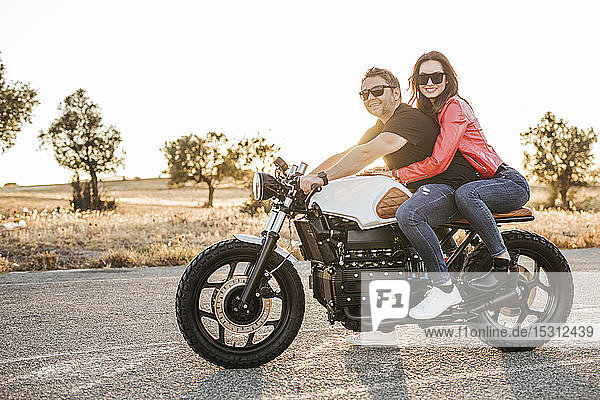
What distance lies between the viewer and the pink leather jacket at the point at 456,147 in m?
Answer: 4.32

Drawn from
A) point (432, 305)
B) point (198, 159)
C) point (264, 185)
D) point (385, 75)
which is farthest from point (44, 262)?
point (198, 159)

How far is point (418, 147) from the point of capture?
4379mm

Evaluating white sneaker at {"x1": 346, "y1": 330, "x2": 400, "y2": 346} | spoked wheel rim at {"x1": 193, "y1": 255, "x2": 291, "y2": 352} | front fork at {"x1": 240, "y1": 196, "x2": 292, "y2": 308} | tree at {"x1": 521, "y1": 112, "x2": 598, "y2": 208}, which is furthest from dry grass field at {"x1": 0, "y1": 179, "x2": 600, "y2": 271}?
tree at {"x1": 521, "y1": 112, "x2": 598, "y2": 208}

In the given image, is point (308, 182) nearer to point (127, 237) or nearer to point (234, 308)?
point (234, 308)

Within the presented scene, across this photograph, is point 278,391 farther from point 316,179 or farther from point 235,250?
A: point 316,179

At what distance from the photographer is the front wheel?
418cm

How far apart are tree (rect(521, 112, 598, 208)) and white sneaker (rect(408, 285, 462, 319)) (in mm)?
47996

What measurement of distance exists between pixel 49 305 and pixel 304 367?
3.98m

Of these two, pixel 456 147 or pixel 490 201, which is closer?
pixel 456 147

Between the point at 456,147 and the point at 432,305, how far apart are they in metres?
1.09

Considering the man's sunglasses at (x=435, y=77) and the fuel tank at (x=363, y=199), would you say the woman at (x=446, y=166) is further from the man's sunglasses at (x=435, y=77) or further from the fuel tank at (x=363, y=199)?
the fuel tank at (x=363, y=199)

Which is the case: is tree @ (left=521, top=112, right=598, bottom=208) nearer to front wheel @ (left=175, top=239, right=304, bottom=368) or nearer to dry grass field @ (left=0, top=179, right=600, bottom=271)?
dry grass field @ (left=0, top=179, right=600, bottom=271)

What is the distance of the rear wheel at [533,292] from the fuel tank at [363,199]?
3.49ft

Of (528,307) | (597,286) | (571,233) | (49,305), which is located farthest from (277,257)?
(571,233)
